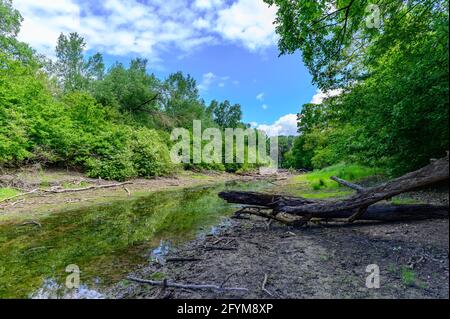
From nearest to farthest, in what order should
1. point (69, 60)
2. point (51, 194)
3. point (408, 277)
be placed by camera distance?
point (408, 277), point (51, 194), point (69, 60)

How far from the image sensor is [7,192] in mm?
12867

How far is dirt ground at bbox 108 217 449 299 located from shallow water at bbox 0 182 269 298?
65 centimetres

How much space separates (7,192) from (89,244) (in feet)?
29.6

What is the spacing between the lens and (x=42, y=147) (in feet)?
59.0

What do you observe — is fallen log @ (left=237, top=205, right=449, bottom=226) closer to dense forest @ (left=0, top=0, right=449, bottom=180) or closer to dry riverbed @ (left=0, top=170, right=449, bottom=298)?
dry riverbed @ (left=0, top=170, right=449, bottom=298)

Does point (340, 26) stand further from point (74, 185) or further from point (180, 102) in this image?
point (180, 102)

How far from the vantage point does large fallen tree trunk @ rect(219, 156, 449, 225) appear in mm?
3729

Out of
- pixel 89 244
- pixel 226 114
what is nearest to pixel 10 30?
pixel 89 244

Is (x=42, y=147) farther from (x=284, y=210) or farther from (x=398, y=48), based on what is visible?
(x=398, y=48)

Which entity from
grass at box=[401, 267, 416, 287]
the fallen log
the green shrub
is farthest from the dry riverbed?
the green shrub

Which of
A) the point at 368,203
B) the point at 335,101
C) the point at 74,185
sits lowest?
the point at 74,185

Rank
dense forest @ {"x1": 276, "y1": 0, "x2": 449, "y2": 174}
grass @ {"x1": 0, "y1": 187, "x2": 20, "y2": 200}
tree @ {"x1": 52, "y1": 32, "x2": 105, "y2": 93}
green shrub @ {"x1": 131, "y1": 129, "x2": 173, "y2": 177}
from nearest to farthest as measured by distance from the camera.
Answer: dense forest @ {"x1": 276, "y1": 0, "x2": 449, "y2": 174} → grass @ {"x1": 0, "y1": 187, "x2": 20, "y2": 200} → green shrub @ {"x1": 131, "y1": 129, "x2": 173, "y2": 177} → tree @ {"x1": 52, "y1": 32, "x2": 105, "y2": 93}

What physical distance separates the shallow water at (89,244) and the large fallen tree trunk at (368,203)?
78.1 inches
